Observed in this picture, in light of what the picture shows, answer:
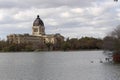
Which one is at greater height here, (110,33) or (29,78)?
(110,33)

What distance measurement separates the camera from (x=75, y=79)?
1724 inches

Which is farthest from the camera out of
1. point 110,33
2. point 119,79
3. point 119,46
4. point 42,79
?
point 110,33

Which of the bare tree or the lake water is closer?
the lake water

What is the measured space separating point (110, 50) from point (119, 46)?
2.90m

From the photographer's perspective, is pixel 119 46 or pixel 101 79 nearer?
pixel 101 79

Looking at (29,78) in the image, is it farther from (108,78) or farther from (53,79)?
(108,78)

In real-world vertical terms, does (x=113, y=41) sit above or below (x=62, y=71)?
above

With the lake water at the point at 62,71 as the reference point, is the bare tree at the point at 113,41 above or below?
above

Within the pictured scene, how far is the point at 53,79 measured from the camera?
147 ft

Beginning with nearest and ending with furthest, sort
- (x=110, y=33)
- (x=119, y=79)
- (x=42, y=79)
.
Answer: (x=119, y=79), (x=42, y=79), (x=110, y=33)

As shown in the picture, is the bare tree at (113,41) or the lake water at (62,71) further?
the bare tree at (113,41)

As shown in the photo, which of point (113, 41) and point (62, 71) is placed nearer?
point (62, 71)

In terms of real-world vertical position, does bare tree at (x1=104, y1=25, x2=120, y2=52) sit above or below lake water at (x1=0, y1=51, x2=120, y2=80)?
above

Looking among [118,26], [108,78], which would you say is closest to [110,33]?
[118,26]
